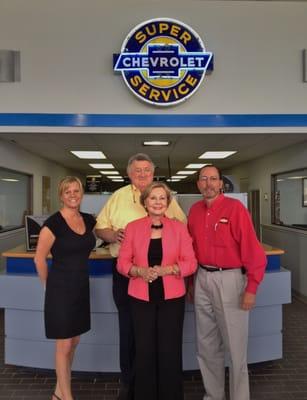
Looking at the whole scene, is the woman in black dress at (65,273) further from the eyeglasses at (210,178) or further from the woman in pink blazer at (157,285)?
the eyeglasses at (210,178)

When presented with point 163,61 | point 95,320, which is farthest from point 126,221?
point 163,61

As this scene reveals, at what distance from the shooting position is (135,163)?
247 cm

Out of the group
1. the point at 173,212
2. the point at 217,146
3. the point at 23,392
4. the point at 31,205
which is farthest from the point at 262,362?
the point at 31,205

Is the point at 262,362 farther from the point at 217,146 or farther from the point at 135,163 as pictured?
the point at 217,146

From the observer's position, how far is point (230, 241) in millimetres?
2369

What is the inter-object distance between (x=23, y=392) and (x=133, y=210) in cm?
179

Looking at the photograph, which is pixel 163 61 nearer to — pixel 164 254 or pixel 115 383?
pixel 164 254

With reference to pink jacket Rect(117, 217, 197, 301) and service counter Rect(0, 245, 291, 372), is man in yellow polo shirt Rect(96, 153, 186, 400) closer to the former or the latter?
pink jacket Rect(117, 217, 197, 301)

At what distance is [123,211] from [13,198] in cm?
540

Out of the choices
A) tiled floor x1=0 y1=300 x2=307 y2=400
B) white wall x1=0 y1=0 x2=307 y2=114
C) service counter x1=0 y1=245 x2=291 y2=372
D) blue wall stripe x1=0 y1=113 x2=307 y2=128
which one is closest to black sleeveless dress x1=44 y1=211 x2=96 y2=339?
service counter x1=0 y1=245 x2=291 y2=372

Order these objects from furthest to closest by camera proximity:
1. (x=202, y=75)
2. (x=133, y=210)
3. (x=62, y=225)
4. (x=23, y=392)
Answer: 1. (x=202, y=75)
2. (x=23, y=392)
3. (x=133, y=210)
4. (x=62, y=225)

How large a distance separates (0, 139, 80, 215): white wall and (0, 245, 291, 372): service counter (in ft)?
11.3

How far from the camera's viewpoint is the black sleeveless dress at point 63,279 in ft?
7.75

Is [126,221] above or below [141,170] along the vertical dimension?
below
